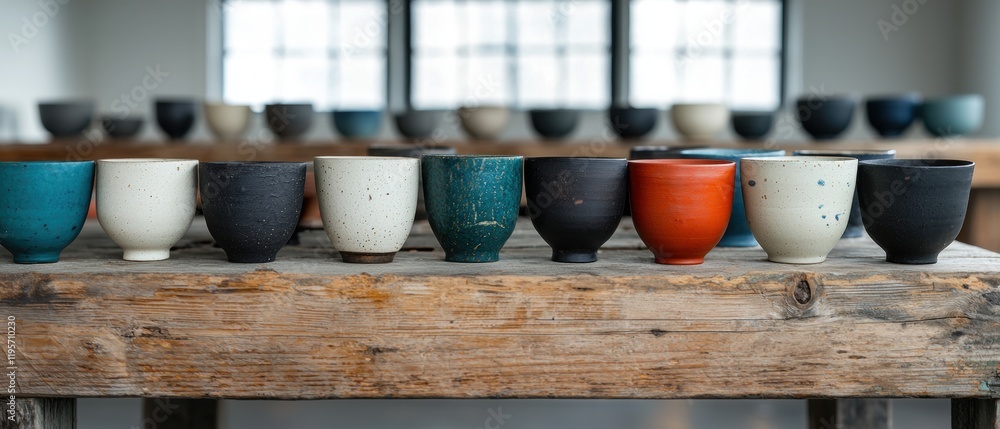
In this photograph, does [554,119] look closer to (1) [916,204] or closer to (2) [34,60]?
(1) [916,204]

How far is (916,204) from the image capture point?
0.99 metres

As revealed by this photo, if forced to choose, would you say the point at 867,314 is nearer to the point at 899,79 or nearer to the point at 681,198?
the point at 681,198

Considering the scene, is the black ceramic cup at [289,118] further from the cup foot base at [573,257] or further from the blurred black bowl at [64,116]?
the cup foot base at [573,257]

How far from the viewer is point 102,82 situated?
543 centimetres

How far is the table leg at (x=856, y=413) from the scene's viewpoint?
1.85m

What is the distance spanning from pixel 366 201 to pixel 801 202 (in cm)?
49

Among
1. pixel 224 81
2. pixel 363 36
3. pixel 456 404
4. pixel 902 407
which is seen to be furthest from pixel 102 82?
pixel 902 407

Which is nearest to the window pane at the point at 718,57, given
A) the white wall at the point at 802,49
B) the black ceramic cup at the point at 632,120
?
the white wall at the point at 802,49

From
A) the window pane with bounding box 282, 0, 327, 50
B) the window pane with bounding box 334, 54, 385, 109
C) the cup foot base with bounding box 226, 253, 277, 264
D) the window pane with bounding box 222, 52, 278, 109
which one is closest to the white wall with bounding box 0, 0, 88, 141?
the window pane with bounding box 222, 52, 278, 109

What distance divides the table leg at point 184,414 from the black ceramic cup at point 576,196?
1.26 m

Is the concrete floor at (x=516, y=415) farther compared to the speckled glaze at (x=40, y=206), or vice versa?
the concrete floor at (x=516, y=415)

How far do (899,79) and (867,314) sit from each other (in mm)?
5033

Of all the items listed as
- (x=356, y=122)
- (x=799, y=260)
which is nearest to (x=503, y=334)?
(x=799, y=260)

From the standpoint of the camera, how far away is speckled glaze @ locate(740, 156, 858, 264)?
993mm
